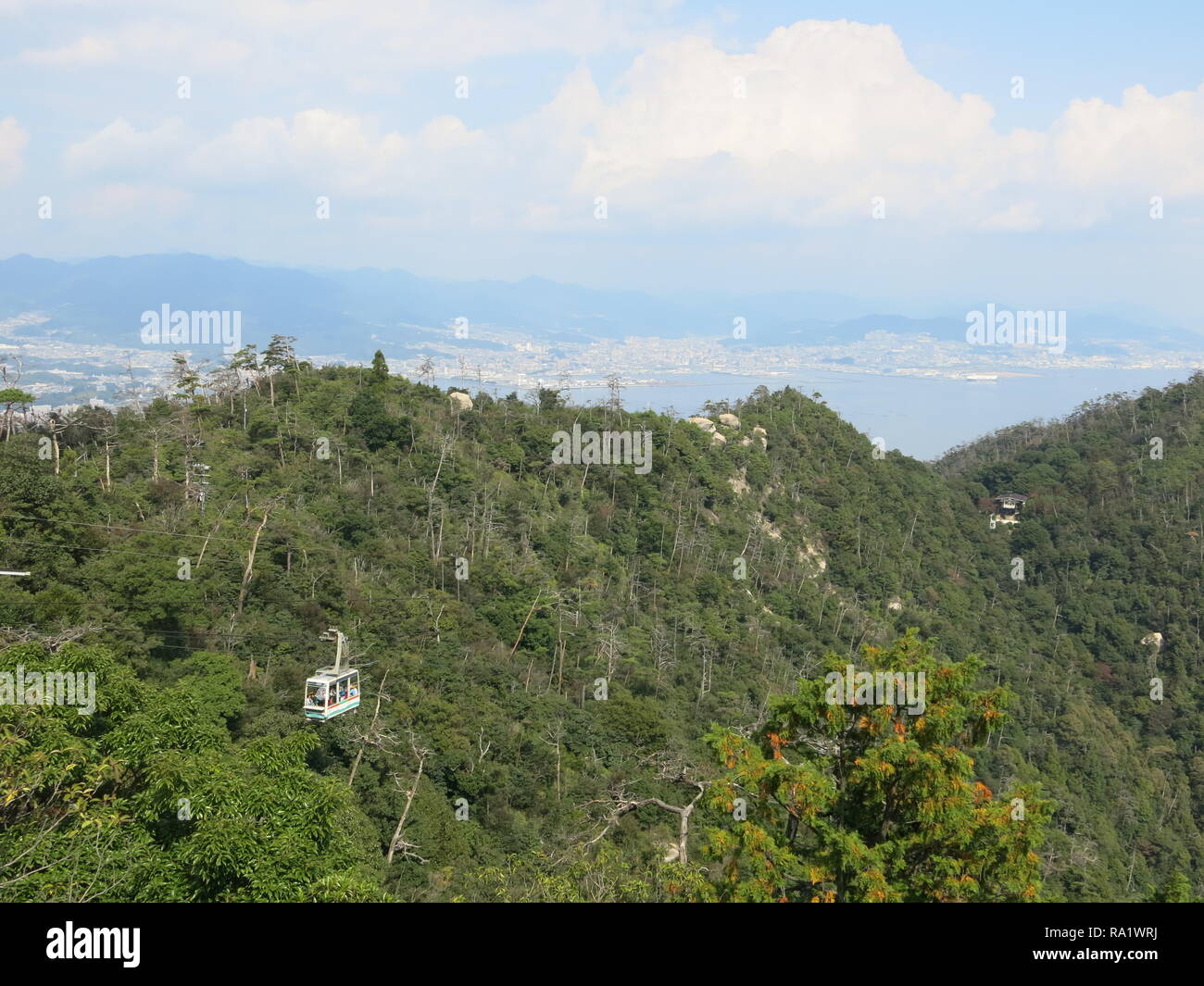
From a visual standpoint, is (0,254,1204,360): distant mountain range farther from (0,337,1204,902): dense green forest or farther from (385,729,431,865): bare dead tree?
(385,729,431,865): bare dead tree

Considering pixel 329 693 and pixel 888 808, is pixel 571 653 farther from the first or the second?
pixel 888 808

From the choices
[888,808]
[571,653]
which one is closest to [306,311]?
[571,653]

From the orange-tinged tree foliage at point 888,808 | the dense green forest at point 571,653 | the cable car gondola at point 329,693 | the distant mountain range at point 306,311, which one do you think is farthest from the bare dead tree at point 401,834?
the distant mountain range at point 306,311


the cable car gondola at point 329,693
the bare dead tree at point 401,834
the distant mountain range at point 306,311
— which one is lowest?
the bare dead tree at point 401,834

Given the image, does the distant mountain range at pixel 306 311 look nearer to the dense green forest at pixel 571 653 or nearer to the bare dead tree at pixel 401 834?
the dense green forest at pixel 571 653

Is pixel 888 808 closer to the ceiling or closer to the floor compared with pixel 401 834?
closer to the ceiling

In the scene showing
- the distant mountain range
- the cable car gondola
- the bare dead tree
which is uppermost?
the distant mountain range

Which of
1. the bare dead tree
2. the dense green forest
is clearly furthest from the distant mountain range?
the bare dead tree

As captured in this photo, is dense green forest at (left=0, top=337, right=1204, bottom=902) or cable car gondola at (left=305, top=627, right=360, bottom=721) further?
cable car gondola at (left=305, top=627, right=360, bottom=721)

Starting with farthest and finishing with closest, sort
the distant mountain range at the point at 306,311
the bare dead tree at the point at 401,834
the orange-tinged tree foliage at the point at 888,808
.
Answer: the distant mountain range at the point at 306,311 < the bare dead tree at the point at 401,834 < the orange-tinged tree foliage at the point at 888,808
